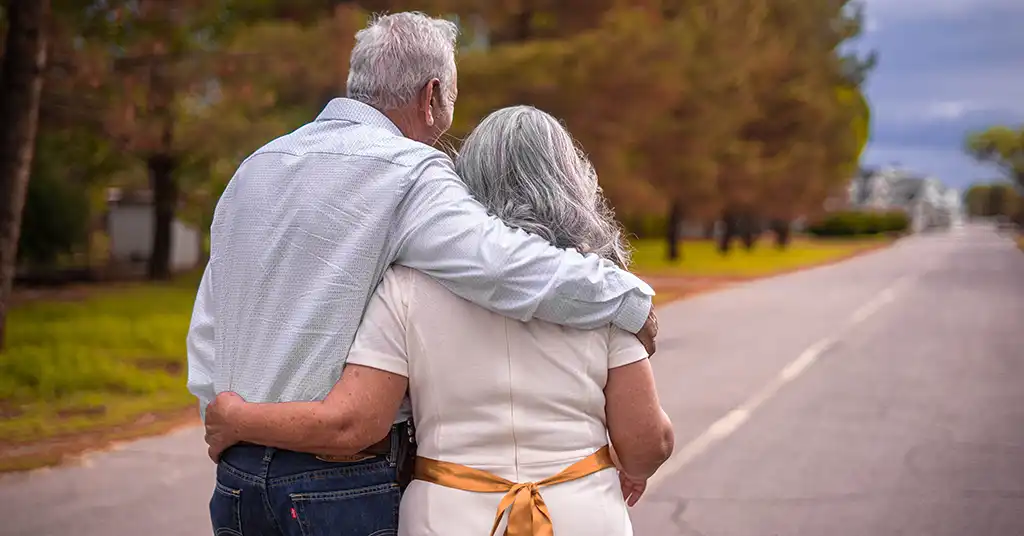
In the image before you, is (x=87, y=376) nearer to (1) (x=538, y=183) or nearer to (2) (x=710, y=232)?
(1) (x=538, y=183)

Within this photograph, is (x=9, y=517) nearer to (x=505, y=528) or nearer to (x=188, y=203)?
(x=505, y=528)

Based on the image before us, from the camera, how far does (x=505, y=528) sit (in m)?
2.11

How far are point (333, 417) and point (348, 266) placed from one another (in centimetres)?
28

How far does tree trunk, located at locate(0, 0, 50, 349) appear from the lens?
11.4 m

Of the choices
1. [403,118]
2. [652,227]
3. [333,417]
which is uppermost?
[403,118]

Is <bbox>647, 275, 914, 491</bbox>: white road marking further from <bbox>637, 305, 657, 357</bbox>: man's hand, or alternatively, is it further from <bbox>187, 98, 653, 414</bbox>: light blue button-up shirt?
<bbox>187, 98, 653, 414</bbox>: light blue button-up shirt

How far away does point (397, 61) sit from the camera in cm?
222

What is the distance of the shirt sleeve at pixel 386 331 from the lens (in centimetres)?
207

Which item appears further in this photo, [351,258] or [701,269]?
[701,269]

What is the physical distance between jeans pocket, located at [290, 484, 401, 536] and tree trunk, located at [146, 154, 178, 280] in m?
25.9

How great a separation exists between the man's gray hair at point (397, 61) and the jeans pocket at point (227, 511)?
85 centimetres

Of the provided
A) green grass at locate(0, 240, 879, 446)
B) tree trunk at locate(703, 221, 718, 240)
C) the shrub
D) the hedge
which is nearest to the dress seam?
green grass at locate(0, 240, 879, 446)

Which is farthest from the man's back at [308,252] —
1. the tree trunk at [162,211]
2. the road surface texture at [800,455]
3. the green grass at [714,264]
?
the green grass at [714,264]

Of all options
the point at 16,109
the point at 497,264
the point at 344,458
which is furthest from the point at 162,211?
the point at 497,264
